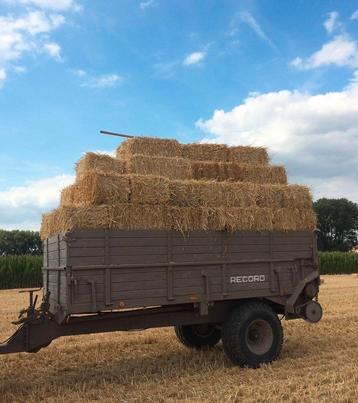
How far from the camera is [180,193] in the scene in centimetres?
785

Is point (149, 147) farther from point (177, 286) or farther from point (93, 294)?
point (93, 294)

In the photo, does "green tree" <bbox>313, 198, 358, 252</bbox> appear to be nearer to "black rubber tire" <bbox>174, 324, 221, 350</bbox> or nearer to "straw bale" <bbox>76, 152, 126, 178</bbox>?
"black rubber tire" <bbox>174, 324, 221, 350</bbox>

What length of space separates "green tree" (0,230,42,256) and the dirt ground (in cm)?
5604

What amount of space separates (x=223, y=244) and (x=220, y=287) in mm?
652

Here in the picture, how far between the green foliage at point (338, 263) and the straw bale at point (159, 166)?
1351 inches

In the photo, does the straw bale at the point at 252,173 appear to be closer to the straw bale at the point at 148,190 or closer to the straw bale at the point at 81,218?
the straw bale at the point at 148,190

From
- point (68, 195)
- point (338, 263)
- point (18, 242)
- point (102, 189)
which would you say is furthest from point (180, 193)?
point (18, 242)

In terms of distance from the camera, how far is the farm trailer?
22.6 feet

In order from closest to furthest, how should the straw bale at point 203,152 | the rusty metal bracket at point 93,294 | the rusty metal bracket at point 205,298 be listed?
the rusty metal bracket at point 93,294 < the rusty metal bracket at point 205,298 < the straw bale at point 203,152

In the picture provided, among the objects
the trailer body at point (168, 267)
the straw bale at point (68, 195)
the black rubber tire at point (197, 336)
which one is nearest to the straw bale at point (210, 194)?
the trailer body at point (168, 267)

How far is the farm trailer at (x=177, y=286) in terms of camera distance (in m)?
6.88

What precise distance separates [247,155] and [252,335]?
11.2 feet

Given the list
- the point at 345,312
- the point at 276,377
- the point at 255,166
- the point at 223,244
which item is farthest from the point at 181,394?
the point at 345,312

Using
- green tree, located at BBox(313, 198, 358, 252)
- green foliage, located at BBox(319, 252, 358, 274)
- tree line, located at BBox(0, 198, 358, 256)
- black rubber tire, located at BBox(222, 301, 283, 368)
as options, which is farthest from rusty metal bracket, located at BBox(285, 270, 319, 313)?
green tree, located at BBox(313, 198, 358, 252)
